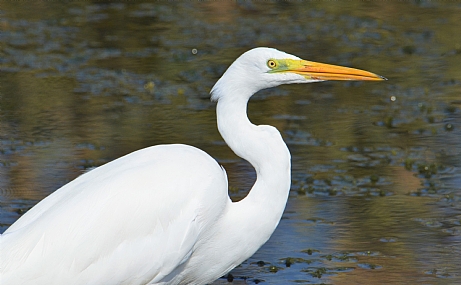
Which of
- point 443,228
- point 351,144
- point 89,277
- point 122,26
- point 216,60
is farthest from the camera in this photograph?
point 122,26

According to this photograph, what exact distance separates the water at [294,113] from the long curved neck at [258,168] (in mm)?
814

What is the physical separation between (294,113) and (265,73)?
A: 3.50m

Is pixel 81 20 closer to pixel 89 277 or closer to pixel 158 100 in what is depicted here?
pixel 158 100

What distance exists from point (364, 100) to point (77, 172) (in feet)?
9.23

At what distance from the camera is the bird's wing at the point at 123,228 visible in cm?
348

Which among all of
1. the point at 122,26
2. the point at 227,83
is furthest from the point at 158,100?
the point at 227,83

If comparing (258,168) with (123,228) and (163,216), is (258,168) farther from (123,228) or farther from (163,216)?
(123,228)

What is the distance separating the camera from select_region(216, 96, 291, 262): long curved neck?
3.65 m

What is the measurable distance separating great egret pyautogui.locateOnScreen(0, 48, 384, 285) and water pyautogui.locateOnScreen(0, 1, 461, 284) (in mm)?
833

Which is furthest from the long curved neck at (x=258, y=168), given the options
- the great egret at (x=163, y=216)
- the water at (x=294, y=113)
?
the water at (x=294, y=113)

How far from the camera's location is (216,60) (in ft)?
30.3

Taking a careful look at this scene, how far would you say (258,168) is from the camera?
371 centimetres

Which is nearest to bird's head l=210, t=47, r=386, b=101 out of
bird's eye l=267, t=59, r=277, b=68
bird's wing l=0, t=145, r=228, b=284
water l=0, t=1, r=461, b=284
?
bird's eye l=267, t=59, r=277, b=68

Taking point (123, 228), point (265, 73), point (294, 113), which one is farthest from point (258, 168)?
point (294, 113)
